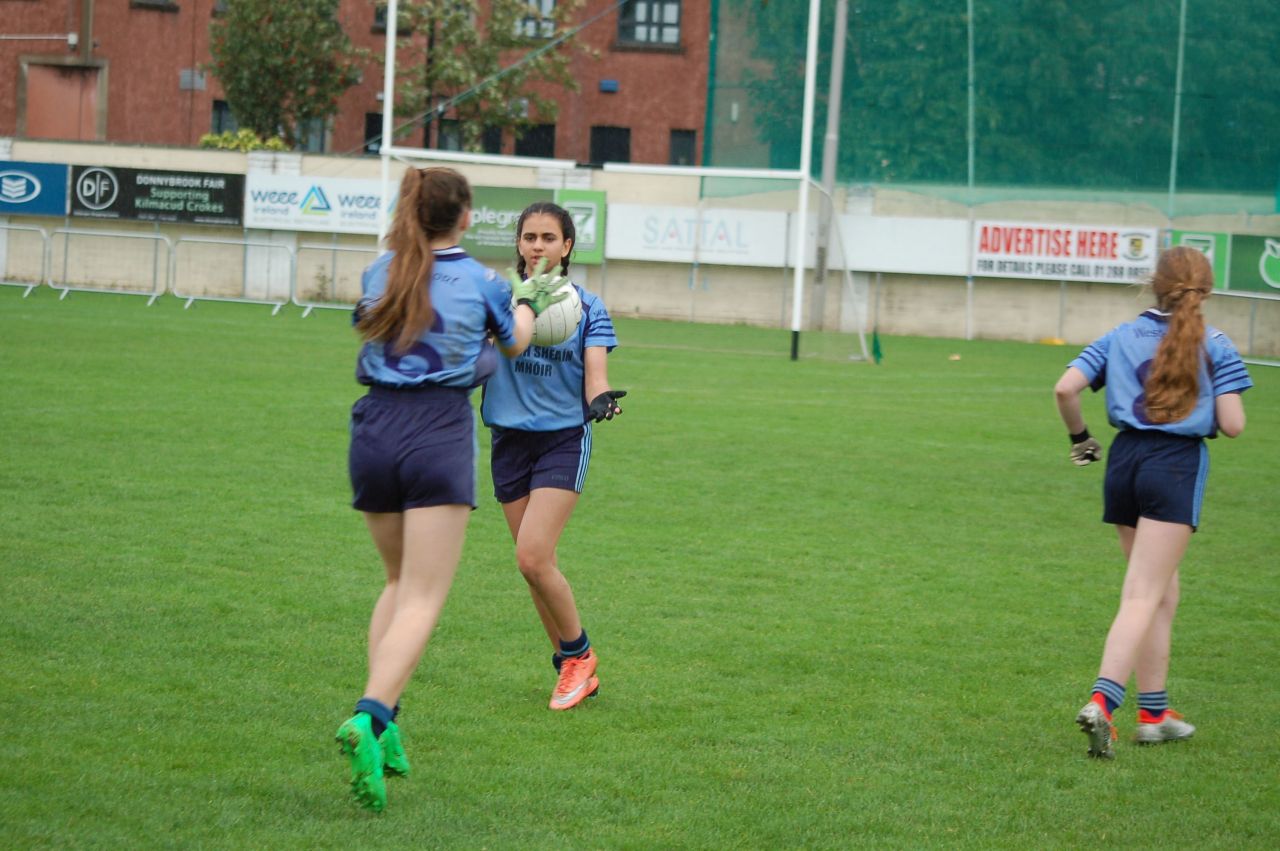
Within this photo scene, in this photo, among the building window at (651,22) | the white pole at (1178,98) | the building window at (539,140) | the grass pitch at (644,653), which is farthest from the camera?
the building window at (539,140)

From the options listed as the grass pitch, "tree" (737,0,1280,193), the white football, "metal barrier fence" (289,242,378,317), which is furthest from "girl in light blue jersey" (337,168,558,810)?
"metal barrier fence" (289,242,378,317)

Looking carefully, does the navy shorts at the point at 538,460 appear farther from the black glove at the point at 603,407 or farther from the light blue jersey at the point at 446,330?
the light blue jersey at the point at 446,330

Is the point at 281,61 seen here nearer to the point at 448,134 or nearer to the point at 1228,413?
the point at 448,134

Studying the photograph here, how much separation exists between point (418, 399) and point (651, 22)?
3957 cm

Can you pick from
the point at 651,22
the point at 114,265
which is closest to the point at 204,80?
the point at 114,265

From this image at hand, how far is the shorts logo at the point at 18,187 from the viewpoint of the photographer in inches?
1353

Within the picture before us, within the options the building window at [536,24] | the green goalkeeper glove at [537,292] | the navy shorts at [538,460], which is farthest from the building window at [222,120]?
the green goalkeeper glove at [537,292]

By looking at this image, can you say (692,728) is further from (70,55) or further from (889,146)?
(70,55)

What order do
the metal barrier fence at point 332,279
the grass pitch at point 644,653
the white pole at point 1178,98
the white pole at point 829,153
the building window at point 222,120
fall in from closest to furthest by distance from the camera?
1. the grass pitch at point 644,653
2. the white pole at point 829,153
3. the white pole at point 1178,98
4. the metal barrier fence at point 332,279
5. the building window at point 222,120

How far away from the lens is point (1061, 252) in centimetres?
3164

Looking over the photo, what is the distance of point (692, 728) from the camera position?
5785 mm

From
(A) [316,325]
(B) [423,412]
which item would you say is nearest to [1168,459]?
(B) [423,412]

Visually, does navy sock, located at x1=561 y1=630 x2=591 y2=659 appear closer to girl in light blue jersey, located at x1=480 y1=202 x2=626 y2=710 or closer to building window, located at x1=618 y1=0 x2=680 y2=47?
girl in light blue jersey, located at x1=480 y1=202 x2=626 y2=710

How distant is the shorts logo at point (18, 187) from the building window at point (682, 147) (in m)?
16.5
